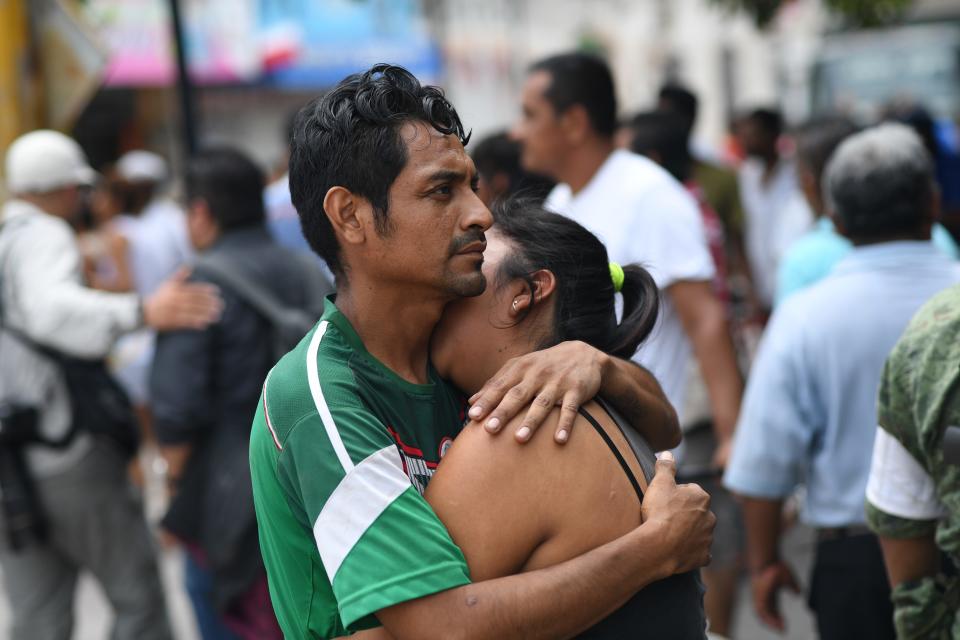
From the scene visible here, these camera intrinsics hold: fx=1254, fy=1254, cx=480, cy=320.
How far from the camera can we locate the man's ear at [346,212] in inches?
78.7

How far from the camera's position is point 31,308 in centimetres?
448

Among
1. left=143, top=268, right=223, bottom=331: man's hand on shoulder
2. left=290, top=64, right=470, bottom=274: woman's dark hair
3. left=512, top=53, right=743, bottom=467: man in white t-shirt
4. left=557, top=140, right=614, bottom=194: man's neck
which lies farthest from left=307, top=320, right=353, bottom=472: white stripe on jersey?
left=557, top=140, right=614, bottom=194: man's neck

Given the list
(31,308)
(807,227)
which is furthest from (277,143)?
(31,308)

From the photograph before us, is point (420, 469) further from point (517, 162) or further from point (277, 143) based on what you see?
point (277, 143)

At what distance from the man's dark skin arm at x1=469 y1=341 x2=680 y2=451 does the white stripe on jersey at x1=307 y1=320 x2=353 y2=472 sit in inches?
8.0

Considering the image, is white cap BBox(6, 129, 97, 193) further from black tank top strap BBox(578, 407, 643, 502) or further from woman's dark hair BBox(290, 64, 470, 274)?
black tank top strap BBox(578, 407, 643, 502)

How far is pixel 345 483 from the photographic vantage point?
1838 millimetres

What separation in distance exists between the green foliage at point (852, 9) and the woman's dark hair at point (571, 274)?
21.8 ft

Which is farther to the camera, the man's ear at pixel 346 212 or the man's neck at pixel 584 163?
the man's neck at pixel 584 163

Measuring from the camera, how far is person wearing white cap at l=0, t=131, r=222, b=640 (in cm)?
447

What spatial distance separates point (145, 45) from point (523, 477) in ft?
53.3

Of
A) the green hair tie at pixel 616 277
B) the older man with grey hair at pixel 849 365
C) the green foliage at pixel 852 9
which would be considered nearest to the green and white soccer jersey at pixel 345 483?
the green hair tie at pixel 616 277

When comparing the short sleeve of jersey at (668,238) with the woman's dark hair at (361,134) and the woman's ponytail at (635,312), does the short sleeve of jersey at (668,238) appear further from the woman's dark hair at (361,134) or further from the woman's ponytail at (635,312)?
the woman's dark hair at (361,134)

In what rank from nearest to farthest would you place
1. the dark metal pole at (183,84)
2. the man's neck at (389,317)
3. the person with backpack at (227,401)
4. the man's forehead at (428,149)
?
the man's forehead at (428,149), the man's neck at (389,317), the person with backpack at (227,401), the dark metal pole at (183,84)
